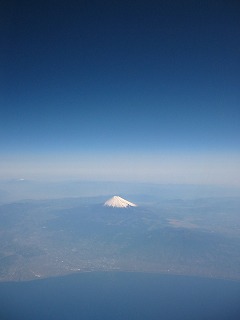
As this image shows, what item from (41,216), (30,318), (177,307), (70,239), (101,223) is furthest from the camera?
(41,216)

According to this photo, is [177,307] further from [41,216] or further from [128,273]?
[41,216]

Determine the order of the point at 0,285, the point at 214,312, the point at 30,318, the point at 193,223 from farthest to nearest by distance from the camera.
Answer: the point at 193,223
the point at 0,285
the point at 214,312
the point at 30,318

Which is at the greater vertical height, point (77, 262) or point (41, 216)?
point (41, 216)

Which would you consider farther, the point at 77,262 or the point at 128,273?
the point at 77,262

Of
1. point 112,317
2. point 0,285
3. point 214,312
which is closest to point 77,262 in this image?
point 0,285

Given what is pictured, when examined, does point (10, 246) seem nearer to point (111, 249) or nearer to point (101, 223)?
point (111, 249)

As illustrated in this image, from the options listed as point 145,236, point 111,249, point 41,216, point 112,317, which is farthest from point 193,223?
point 112,317
